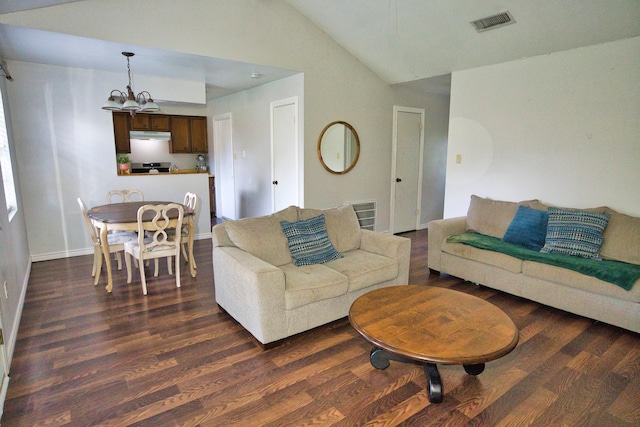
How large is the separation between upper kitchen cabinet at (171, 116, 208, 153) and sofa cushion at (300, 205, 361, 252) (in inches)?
196

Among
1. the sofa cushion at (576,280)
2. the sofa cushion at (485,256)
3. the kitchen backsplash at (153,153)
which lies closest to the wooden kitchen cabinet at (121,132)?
the kitchen backsplash at (153,153)

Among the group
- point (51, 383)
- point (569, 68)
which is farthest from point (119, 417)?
point (569, 68)

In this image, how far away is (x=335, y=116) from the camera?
16.9 feet

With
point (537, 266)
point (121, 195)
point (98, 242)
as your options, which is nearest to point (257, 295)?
point (98, 242)

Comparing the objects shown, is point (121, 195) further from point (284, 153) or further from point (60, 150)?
point (284, 153)

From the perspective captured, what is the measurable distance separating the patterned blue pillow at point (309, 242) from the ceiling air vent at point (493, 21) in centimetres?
263

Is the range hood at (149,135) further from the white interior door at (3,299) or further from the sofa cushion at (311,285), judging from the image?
the sofa cushion at (311,285)

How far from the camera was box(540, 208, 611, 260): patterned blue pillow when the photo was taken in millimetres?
3242

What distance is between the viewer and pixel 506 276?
3479 mm

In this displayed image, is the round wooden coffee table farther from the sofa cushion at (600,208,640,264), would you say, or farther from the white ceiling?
the white ceiling

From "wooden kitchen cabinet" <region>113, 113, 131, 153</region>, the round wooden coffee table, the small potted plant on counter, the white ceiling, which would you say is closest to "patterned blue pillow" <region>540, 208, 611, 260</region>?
the round wooden coffee table

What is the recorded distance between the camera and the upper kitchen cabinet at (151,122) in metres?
6.82

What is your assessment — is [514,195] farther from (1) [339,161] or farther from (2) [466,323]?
(2) [466,323]

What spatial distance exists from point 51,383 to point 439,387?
2.30 metres
